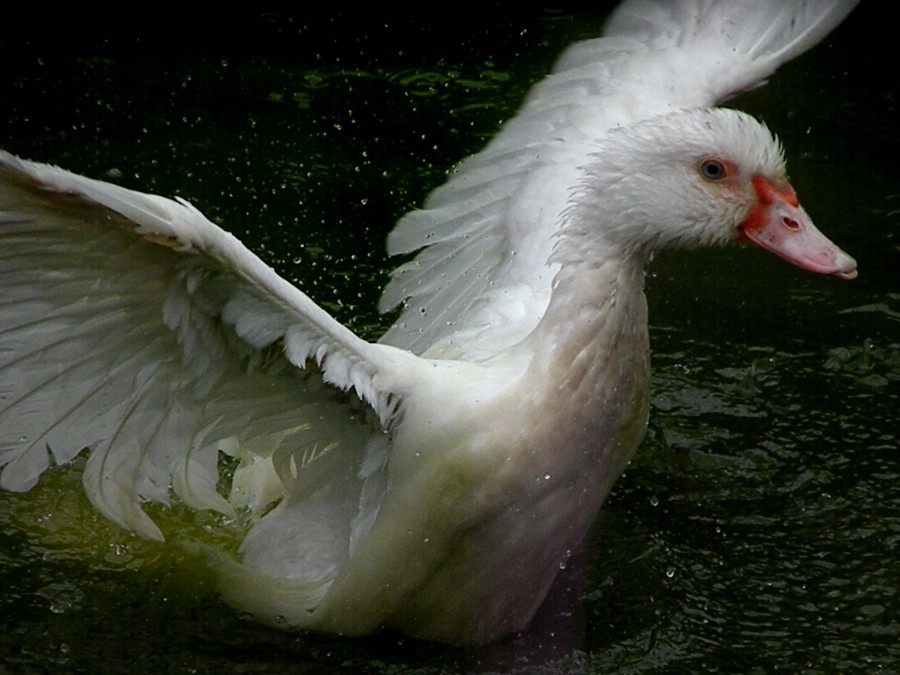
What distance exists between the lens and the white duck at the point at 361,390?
3.18 meters

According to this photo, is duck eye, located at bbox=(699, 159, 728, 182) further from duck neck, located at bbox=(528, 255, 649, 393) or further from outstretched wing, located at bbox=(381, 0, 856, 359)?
outstretched wing, located at bbox=(381, 0, 856, 359)

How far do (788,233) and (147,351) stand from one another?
1551mm

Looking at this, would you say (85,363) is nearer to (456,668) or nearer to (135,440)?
(135,440)

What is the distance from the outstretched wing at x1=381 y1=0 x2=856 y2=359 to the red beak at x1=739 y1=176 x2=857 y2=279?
801 millimetres

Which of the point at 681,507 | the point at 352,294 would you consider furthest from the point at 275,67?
the point at 681,507

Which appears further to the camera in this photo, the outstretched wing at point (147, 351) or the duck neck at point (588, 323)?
the duck neck at point (588, 323)

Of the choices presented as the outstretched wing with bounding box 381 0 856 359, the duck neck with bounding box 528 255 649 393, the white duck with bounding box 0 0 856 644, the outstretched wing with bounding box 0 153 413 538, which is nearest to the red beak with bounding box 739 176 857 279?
the white duck with bounding box 0 0 856 644

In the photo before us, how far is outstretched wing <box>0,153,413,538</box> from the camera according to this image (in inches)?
120

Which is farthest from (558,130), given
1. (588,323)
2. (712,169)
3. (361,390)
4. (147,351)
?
(147,351)

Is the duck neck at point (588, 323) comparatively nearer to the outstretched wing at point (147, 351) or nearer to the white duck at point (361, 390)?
the white duck at point (361, 390)

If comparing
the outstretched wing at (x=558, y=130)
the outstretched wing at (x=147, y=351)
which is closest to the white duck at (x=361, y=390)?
the outstretched wing at (x=147, y=351)

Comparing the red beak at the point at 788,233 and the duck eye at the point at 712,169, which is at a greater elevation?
the duck eye at the point at 712,169

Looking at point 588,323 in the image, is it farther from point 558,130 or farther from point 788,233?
point 558,130

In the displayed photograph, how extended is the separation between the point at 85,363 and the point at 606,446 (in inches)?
49.1
